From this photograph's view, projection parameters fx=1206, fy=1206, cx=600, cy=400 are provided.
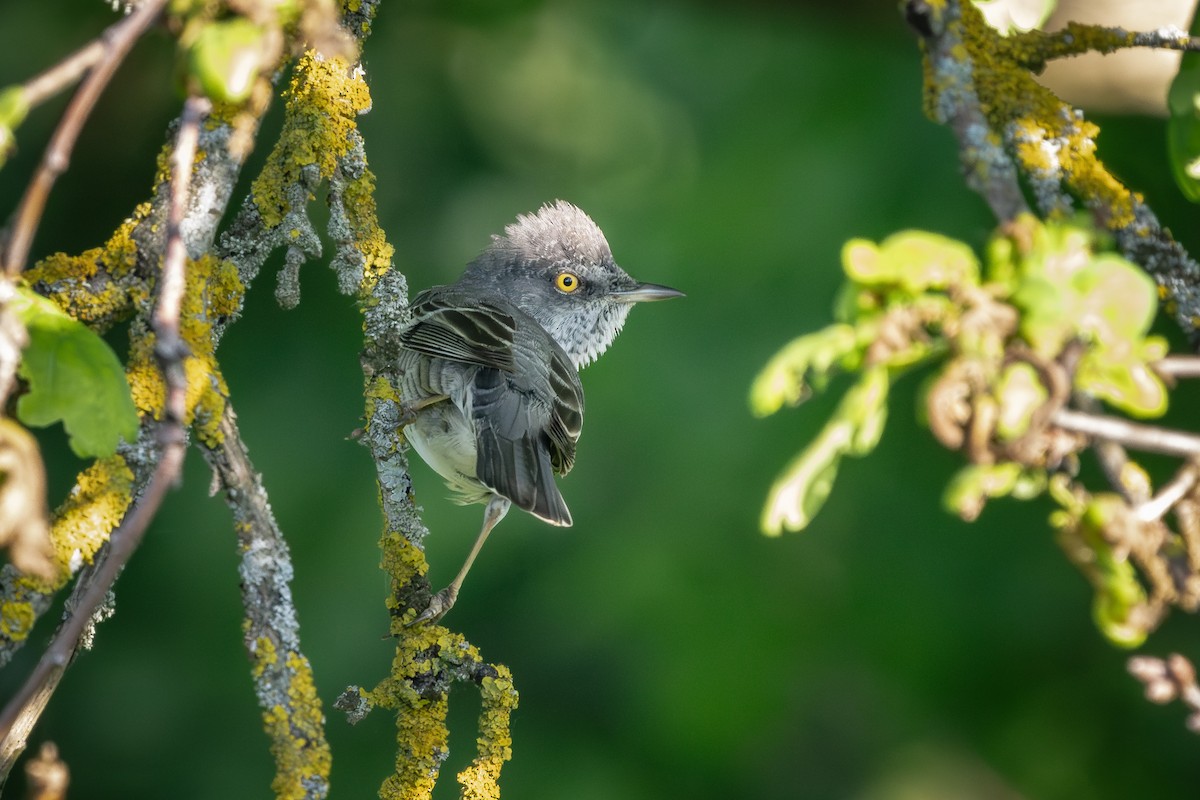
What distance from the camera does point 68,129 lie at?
1.35 m

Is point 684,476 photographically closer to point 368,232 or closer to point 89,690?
point 368,232

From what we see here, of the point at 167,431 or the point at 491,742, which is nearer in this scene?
the point at 167,431

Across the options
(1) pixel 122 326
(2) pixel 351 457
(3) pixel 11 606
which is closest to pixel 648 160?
(2) pixel 351 457

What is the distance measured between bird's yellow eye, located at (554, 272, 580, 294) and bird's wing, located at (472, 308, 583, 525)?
442 millimetres

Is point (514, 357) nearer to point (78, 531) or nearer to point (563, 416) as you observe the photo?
point (563, 416)

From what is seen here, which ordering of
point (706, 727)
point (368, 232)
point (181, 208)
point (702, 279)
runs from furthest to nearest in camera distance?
1. point (702, 279)
2. point (706, 727)
3. point (368, 232)
4. point (181, 208)

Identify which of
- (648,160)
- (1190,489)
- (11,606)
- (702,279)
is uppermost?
(648,160)

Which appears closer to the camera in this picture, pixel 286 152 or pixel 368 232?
pixel 286 152

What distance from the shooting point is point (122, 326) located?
5199 mm

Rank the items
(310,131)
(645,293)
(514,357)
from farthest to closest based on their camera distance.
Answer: (645,293) → (514,357) → (310,131)

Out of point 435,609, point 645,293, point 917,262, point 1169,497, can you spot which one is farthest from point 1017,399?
point 645,293

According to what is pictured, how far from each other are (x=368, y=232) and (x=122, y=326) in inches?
107

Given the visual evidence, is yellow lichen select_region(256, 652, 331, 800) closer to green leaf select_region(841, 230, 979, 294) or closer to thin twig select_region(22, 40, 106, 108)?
thin twig select_region(22, 40, 106, 108)

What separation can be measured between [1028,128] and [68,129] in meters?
1.66
